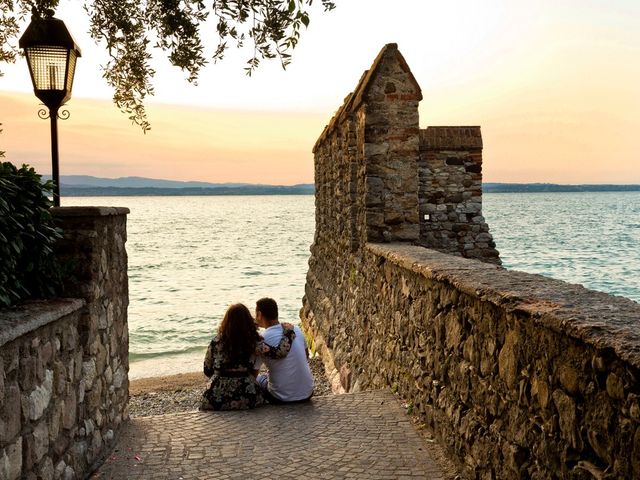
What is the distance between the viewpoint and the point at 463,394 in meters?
4.46

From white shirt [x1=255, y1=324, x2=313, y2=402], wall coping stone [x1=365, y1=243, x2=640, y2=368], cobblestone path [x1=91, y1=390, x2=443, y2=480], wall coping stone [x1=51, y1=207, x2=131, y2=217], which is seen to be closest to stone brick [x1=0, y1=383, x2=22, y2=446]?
cobblestone path [x1=91, y1=390, x2=443, y2=480]

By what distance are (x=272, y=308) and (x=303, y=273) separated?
1440 inches

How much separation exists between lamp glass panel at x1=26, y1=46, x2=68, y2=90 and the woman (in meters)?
2.73

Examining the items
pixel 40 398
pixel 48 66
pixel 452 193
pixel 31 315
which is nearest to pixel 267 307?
pixel 48 66

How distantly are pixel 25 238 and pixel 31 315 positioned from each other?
2.51ft

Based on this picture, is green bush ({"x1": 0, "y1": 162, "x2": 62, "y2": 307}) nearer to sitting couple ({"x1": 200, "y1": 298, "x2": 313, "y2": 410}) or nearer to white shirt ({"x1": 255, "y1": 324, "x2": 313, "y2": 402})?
sitting couple ({"x1": 200, "y1": 298, "x2": 313, "y2": 410})

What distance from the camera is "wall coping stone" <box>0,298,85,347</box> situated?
3230 mm

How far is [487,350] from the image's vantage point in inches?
155

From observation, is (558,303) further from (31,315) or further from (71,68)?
(71,68)

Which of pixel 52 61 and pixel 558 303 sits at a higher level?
pixel 52 61

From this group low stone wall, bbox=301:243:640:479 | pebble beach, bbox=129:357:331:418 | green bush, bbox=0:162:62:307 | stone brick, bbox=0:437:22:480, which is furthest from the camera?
pebble beach, bbox=129:357:331:418

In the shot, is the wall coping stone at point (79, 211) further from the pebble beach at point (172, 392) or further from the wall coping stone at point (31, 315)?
the pebble beach at point (172, 392)

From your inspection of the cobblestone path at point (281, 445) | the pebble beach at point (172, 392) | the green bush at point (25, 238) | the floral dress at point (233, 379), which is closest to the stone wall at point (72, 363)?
the green bush at point (25, 238)

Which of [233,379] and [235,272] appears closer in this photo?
[233,379]
